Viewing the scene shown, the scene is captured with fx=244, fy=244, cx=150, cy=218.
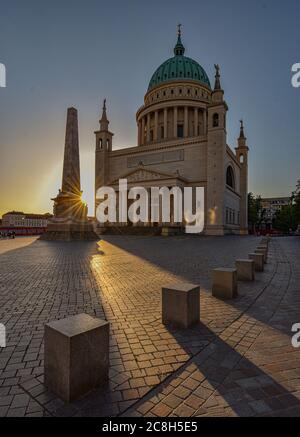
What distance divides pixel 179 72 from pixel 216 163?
3574 cm

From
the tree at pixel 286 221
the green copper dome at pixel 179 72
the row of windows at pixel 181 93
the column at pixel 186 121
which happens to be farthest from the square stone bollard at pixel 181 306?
the tree at pixel 286 221

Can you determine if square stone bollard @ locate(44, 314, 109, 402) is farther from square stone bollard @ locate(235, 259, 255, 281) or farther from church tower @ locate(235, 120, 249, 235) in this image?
church tower @ locate(235, 120, 249, 235)

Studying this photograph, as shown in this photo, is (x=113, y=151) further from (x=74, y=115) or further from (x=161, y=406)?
(x=161, y=406)

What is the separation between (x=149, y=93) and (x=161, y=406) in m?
75.7

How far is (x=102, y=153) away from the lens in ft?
194

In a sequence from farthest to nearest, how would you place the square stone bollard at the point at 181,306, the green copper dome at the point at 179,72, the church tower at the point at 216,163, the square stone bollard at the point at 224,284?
the green copper dome at the point at 179,72
the church tower at the point at 216,163
the square stone bollard at the point at 224,284
the square stone bollard at the point at 181,306

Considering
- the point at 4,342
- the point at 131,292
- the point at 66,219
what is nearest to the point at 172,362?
the point at 4,342

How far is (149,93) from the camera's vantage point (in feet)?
225

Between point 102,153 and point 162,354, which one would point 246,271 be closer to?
point 162,354

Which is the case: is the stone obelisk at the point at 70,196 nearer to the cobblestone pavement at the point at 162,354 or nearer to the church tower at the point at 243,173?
the cobblestone pavement at the point at 162,354

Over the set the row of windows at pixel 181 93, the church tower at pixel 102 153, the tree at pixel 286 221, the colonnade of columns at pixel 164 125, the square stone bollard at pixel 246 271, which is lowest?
the square stone bollard at pixel 246 271

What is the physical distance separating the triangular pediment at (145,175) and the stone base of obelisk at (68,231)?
78.1 ft

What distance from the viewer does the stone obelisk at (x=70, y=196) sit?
25297 millimetres

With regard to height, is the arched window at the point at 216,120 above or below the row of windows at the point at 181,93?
below
